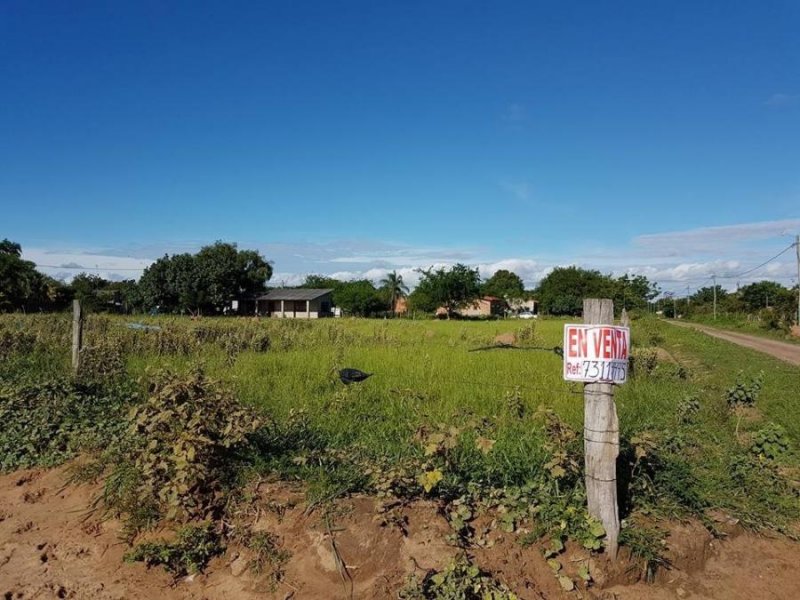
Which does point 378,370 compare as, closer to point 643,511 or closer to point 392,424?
point 392,424

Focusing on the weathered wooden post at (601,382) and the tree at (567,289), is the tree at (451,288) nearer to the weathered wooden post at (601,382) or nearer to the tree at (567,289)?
the tree at (567,289)

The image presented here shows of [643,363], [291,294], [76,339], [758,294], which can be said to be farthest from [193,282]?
[758,294]

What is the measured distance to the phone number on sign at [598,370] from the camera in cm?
302

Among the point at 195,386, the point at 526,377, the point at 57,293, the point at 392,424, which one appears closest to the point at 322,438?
the point at 392,424

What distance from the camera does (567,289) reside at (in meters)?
70.7

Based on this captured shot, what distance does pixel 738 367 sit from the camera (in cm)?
1212

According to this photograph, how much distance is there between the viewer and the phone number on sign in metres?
3.02

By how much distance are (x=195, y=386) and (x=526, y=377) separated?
558 cm

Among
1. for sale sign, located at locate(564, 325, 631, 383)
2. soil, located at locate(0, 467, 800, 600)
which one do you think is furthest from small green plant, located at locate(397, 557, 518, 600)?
for sale sign, located at locate(564, 325, 631, 383)

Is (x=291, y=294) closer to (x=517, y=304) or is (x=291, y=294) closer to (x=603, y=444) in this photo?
(x=517, y=304)

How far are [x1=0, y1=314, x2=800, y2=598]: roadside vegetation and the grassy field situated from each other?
2cm

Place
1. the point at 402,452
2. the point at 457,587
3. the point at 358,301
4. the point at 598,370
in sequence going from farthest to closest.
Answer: the point at 358,301 < the point at 402,452 < the point at 598,370 < the point at 457,587

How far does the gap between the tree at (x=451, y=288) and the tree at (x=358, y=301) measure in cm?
693

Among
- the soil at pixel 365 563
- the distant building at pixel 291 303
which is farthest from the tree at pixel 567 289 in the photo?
the soil at pixel 365 563
